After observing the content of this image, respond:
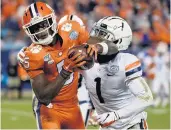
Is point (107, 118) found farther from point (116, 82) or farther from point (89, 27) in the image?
point (89, 27)

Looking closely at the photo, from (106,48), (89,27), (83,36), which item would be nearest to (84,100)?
(83,36)

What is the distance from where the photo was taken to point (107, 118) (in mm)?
4266

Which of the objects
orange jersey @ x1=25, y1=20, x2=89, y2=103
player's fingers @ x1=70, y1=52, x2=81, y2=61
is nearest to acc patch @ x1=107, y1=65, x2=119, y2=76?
player's fingers @ x1=70, y1=52, x2=81, y2=61

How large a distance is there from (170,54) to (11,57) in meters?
3.61

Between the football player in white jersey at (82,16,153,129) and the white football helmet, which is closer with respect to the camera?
the football player in white jersey at (82,16,153,129)

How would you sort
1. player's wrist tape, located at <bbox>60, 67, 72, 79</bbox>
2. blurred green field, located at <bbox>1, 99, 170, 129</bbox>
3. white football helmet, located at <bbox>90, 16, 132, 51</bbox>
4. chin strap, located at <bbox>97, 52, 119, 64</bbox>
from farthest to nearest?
blurred green field, located at <bbox>1, 99, 170, 129</bbox>
white football helmet, located at <bbox>90, 16, 132, 51</bbox>
chin strap, located at <bbox>97, 52, 119, 64</bbox>
player's wrist tape, located at <bbox>60, 67, 72, 79</bbox>

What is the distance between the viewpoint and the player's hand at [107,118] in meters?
4.27

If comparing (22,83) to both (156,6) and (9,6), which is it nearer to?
(9,6)

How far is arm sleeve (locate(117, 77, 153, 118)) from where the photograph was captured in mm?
4328

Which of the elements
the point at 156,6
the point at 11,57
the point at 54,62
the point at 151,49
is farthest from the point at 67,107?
the point at 156,6

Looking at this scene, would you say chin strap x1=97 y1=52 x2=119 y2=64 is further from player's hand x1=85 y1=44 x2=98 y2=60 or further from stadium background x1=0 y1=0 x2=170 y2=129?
stadium background x1=0 y1=0 x2=170 y2=129

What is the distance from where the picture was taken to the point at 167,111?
1238 centimetres

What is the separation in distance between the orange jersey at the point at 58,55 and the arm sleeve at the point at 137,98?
930mm

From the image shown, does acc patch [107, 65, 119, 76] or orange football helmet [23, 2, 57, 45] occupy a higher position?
orange football helmet [23, 2, 57, 45]
